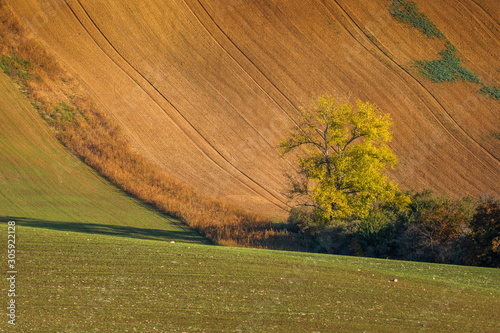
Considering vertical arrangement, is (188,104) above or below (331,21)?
below

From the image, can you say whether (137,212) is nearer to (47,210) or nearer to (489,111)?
(47,210)

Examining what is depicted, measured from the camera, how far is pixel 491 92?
1700 inches

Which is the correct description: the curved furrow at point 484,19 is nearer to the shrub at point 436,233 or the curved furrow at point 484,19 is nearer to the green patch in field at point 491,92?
the green patch in field at point 491,92

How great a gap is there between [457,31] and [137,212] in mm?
39334

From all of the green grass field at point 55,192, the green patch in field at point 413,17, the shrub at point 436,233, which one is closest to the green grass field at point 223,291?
Result: the shrub at point 436,233

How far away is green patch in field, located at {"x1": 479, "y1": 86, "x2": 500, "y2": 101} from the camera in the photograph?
42744 mm

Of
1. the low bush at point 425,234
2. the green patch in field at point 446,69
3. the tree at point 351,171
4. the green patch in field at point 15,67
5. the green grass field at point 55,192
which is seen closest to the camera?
the low bush at point 425,234

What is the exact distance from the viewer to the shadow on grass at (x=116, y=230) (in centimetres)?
2017

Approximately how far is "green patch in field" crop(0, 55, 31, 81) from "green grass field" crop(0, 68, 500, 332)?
79.3 feet

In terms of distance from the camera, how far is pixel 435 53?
46219mm

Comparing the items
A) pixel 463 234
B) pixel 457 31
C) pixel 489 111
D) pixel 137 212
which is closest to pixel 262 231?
pixel 137 212

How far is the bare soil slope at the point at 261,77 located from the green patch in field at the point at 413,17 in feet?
2.46

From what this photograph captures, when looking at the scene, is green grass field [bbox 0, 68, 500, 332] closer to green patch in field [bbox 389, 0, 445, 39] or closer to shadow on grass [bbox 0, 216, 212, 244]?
shadow on grass [bbox 0, 216, 212, 244]

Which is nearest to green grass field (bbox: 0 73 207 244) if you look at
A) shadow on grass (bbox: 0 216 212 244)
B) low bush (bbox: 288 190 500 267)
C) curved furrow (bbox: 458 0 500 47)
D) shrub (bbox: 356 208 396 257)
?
shadow on grass (bbox: 0 216 212 244)
